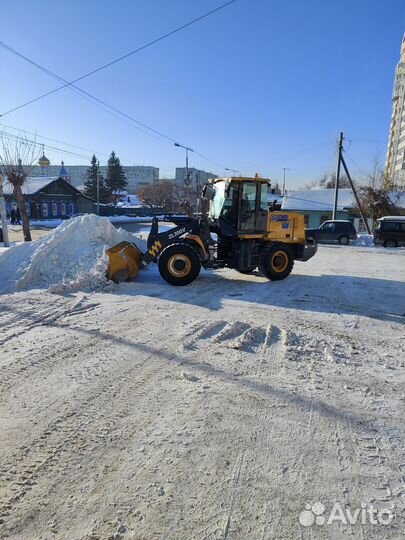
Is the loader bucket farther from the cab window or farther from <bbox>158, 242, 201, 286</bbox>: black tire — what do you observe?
Answer: the cab window

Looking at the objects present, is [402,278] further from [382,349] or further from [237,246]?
[382,349]

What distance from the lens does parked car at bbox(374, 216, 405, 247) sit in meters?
24.4

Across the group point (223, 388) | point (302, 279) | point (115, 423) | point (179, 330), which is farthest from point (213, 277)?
point (115, 423)

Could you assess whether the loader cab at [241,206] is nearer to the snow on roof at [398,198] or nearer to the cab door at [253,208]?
the cab door at [253,208]

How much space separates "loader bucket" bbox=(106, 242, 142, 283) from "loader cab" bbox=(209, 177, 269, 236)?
2385 millimetres

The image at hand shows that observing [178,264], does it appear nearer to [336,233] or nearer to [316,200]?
[336,233]

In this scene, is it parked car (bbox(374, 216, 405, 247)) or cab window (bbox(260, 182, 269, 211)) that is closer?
cab window (bbox(260, 182, 269, 211))

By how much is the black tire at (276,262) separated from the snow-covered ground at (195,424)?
3.74m

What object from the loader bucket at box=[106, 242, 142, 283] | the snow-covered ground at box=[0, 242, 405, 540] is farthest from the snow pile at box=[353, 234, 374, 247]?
the snow-covered ground at box=[0, 242, 405, 540]

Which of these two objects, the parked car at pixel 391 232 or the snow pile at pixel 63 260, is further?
the parked car at pixel 391 232

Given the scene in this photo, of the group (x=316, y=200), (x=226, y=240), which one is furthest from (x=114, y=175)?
(x=226, y=240)

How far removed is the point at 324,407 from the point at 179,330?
2.71 metres

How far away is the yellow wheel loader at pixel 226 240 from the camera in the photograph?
30.7 feet

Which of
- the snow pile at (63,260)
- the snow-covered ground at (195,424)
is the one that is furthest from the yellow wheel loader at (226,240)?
the snow-covered ground at (195,424)
